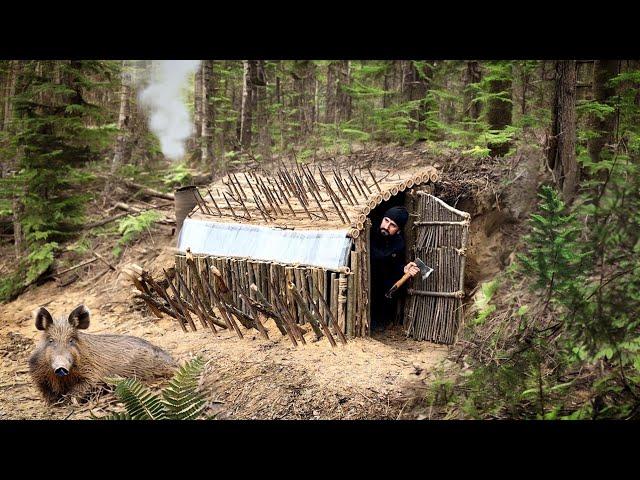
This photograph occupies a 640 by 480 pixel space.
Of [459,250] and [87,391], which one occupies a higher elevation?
[459,250]

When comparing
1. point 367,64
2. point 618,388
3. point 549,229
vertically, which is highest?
point 367,64

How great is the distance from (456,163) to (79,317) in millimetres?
5206

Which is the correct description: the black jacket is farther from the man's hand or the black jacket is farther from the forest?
the forest

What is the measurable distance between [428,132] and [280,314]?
15.1ft

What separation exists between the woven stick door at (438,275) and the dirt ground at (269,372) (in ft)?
0.73

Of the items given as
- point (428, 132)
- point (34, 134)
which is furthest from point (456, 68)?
point (34, 134)

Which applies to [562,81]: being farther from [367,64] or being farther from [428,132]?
[367,64]

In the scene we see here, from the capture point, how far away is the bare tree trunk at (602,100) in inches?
226

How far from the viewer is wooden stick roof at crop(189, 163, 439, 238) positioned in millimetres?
6646

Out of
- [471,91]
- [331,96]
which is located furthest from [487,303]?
[331,96]

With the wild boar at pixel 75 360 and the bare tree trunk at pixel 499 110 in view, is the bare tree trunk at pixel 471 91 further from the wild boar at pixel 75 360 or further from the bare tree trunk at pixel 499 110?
the wild boar at pixel 75 360

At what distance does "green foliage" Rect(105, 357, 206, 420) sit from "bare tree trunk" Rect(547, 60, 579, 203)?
3542 millimetres

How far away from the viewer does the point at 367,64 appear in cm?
989

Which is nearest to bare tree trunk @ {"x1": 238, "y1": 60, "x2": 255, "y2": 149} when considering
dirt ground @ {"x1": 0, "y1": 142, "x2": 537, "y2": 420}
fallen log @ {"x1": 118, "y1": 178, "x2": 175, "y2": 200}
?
fallen log @ {"x1": 118, "y1": 178, "x2": 175, "y2": 200}
